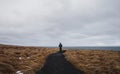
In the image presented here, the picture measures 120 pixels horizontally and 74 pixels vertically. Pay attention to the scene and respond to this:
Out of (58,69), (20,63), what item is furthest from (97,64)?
(20,63)

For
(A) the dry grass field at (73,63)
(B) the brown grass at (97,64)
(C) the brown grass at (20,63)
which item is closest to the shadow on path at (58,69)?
(A) the dry grass field at (73,63)

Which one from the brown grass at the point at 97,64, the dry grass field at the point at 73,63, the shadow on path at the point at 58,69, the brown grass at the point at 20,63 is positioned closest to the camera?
the shadow on path at the point at 58,69

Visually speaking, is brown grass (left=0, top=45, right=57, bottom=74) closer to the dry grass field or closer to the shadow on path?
the dry grass field

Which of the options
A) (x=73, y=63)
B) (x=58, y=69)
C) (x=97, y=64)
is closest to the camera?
(x=58, y=69)

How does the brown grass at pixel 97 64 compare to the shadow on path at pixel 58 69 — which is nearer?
the shadow on path at pixel 58 69

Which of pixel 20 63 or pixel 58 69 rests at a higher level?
pixel 20 63

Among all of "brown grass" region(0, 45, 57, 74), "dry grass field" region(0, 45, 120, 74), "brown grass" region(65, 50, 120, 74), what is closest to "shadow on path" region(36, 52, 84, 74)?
"dry grass field" region(0, 45, 120, 74)

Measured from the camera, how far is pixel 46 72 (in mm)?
25297

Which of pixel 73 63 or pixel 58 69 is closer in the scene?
pixel 58 69

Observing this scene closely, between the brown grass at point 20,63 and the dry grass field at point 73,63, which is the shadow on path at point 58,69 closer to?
the dry grass field at point 73,63

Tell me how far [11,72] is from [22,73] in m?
1.64

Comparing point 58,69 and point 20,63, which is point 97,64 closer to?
point 58,69

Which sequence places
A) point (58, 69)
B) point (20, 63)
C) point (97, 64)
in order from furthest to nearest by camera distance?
point (97, 64) < point (20, 63) < point (58, 69)

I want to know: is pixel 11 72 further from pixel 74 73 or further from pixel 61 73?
pixel 74 73
